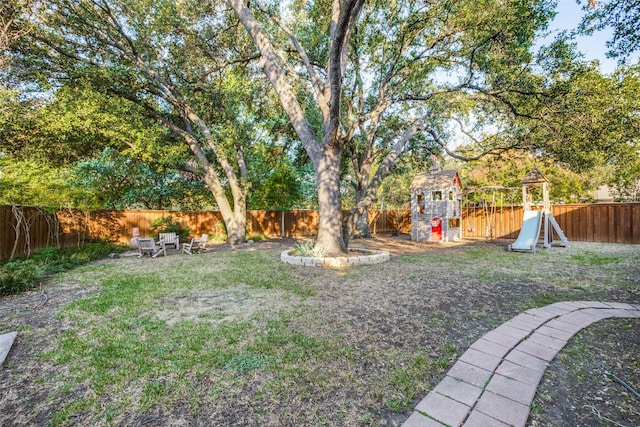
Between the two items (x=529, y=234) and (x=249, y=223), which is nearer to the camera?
(x=529, y=234)

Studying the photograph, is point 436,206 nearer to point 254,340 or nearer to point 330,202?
point 330,202

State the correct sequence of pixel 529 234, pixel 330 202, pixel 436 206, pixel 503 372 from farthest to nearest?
pixel 436 206
pixel 529 234
pixel 330 202
pixel 503 372

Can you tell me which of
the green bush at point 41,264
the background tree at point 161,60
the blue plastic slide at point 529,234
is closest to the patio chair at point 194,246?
the background tree at point 161,60

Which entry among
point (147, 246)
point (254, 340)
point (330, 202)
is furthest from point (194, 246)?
point (254, 340)

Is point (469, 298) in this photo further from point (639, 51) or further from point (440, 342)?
point (639, 51)

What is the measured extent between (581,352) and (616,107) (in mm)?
8384

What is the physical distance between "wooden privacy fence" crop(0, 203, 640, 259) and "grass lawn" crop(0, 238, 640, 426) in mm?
4467

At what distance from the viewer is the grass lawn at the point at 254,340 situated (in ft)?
6.59

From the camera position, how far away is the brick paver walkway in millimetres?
1847

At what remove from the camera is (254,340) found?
2967 mm

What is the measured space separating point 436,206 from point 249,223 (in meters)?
10.3

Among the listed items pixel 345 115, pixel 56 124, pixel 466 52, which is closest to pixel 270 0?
pixel 345 115

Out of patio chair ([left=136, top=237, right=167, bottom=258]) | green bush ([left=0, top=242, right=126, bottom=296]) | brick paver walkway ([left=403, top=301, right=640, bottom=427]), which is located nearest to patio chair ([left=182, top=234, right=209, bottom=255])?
patio chair ([left=136, top=237, right=167, bottom=258])

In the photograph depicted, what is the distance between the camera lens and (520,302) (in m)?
4.10
